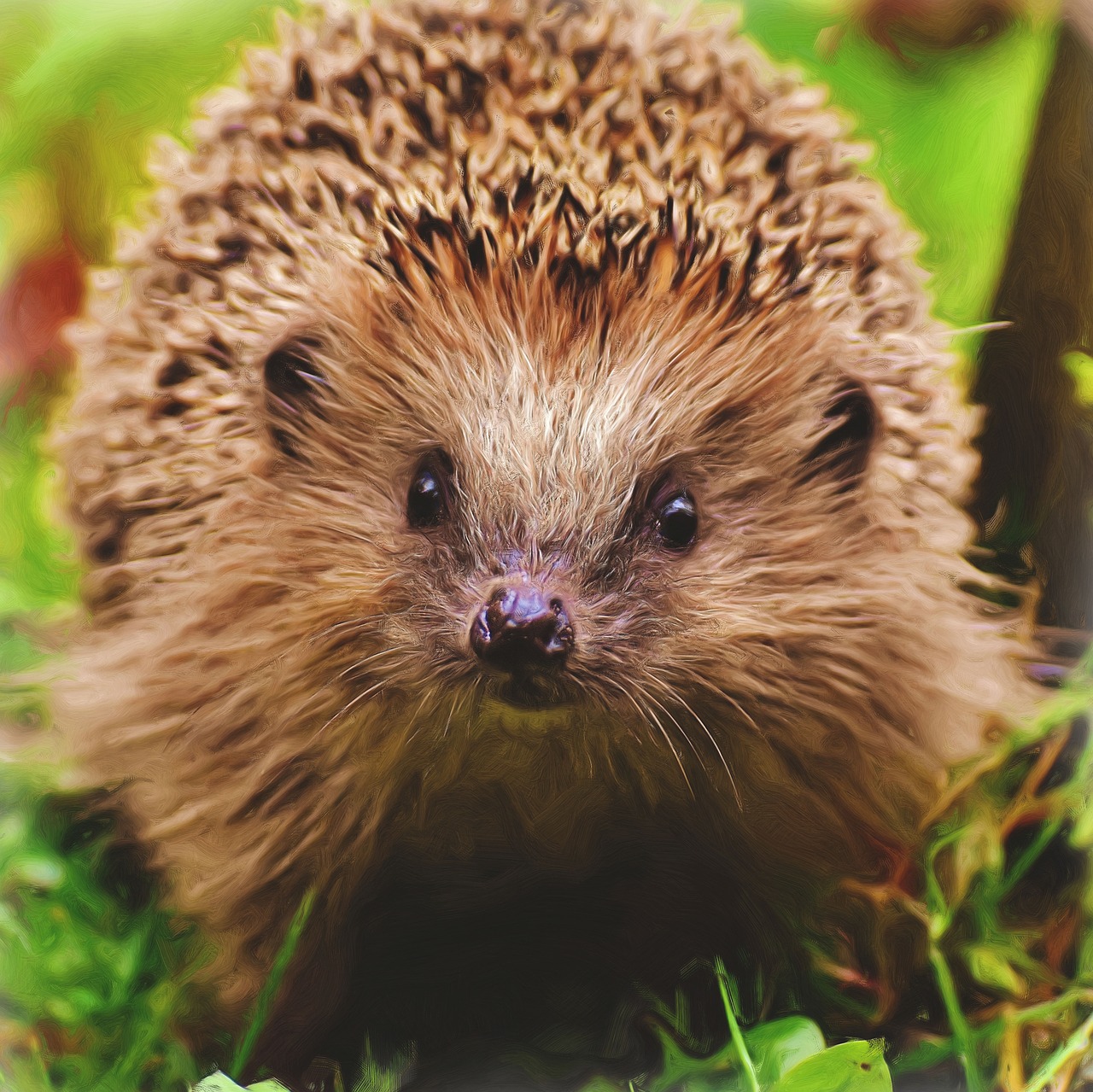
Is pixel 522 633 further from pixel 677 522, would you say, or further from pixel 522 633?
pixel 677 522

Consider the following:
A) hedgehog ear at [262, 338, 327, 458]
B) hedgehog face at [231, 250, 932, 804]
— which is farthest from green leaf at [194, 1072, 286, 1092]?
hedgehog ear at [262, 338, 327, 458]

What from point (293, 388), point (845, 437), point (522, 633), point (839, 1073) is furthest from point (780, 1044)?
point (293, 388)

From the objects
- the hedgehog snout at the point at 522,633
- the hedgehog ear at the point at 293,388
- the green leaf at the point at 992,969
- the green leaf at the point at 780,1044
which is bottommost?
the green leaf at the point at 780,1044

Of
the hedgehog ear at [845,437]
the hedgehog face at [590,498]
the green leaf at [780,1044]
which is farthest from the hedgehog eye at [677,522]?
the green leaf at [780,1044]

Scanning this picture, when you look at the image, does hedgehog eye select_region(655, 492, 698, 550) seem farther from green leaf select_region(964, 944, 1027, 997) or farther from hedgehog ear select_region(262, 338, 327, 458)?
green leaf select_region(964, 944, 1027, 997)

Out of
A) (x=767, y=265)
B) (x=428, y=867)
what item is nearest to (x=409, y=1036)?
(x=428, y=867)

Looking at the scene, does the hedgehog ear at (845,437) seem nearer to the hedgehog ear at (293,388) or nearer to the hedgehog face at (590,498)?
the hedgehog face at (590,498)

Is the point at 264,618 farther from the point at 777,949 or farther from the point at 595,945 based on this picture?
the point at 777,949
